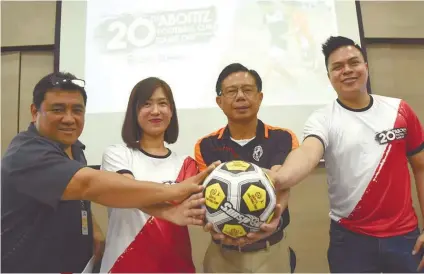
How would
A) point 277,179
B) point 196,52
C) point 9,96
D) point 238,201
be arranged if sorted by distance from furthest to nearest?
point 9,96
point 196,52
point 277,179
point 238,201

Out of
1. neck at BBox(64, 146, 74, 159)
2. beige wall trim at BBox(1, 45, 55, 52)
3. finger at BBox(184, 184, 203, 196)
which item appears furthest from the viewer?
beige wall trim at BBox(1, 45, 55, 52)

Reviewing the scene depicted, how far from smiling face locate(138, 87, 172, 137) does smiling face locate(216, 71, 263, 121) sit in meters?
0.34

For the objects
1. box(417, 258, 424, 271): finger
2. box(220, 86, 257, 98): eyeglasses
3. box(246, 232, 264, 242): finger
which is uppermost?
box(220, 86, 257, 98): eyeglasses

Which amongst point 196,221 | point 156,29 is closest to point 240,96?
point 196,221

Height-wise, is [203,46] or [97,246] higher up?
[203,46]

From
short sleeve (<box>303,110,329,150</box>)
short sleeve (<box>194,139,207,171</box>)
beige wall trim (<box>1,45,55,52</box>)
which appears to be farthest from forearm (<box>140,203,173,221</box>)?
beige wall trim (<box>1,45,55,52</box>)

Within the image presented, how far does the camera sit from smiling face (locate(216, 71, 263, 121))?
6.24 ft

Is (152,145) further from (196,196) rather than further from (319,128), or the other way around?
(319,128)

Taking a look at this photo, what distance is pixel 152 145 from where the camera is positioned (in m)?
1.81

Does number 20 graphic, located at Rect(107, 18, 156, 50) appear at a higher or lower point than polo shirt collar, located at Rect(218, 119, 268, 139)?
higher

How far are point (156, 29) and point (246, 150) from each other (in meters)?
1.56

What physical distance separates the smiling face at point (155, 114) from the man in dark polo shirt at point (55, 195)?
34cm

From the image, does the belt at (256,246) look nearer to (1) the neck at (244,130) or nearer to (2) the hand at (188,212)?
(2) the hand at (188,212)

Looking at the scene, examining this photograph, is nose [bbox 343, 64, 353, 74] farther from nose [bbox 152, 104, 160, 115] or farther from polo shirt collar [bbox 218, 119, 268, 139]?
nose [bbox 152, 104, 160, 115]
